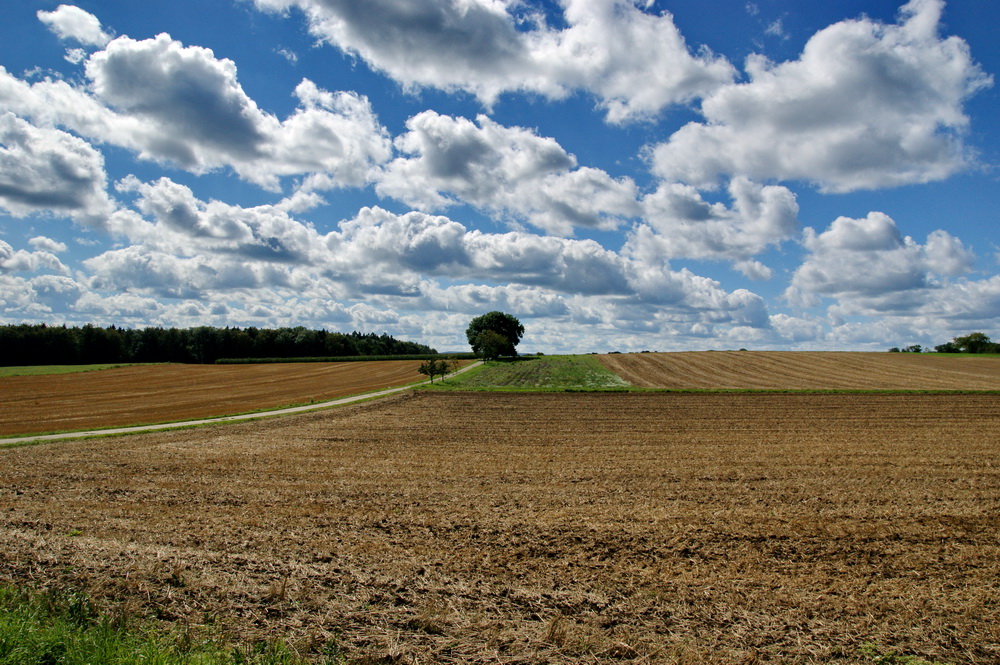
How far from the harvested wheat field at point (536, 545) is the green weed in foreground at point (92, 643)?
0.41 meters

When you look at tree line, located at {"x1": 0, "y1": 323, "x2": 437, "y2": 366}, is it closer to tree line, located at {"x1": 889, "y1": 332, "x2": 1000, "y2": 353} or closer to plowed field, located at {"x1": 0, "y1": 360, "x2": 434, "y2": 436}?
plowed field, located at {"x1": 0, "y1": 360, "x2": 434, "y2": 436}

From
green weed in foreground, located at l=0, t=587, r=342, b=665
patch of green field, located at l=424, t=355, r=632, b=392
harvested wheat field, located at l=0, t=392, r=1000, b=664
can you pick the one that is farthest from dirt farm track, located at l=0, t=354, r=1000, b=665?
patch of green field, located at l=424, t=355, r=632, b=392

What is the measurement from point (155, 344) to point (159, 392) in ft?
237

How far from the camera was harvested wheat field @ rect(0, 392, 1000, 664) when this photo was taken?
711 centimetres

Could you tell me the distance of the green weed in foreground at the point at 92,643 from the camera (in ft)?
18.8

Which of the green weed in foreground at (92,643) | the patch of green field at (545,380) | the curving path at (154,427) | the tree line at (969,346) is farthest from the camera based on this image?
the tree line at (969,346)

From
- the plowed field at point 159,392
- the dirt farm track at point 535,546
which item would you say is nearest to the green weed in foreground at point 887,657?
the dirt farm track at point 535,546

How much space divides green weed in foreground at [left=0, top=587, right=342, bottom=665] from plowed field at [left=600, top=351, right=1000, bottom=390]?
41.8 metres

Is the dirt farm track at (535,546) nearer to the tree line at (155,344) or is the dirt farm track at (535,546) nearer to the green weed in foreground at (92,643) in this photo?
the green weed in foreground at (92,643)

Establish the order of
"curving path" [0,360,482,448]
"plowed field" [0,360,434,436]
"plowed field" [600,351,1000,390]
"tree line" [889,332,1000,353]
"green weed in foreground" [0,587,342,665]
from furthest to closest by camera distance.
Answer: "tree line" [889,332,1000,353] → "plowed field" [600,351,1000,390] → "plowed field" [0,360,434,436] → "curving path" [0,360,482,448] → "green weed in foreground" [0,587,342,665]

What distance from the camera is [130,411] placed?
38.6m

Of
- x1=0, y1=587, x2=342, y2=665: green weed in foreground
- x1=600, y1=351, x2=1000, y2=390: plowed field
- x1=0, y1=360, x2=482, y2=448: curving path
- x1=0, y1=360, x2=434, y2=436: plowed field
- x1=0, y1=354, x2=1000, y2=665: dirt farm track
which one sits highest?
x1=600, y1=351, x2=1000, y2=390: plowed field

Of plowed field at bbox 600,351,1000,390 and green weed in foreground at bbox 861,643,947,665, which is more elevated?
plowed field at bbox 600,351,1000,390

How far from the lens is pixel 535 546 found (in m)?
10.2
